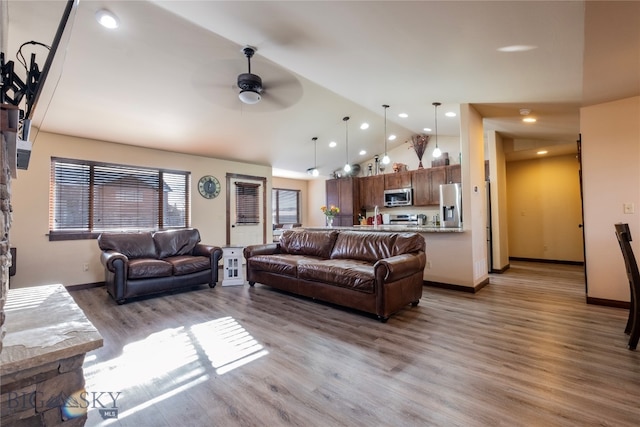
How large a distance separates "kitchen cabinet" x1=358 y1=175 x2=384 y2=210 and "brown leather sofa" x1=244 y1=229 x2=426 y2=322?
125 inches

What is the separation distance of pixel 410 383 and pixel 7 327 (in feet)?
7.72

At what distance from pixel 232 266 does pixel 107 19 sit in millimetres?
3385

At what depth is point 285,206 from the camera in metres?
9.36

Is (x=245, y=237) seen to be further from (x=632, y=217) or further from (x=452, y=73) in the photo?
(x=632, y=217)

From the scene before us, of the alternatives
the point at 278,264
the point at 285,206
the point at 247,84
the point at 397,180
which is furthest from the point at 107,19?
the point at 285,206

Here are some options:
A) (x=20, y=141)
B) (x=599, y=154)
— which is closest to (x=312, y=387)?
(x=20, y=141)

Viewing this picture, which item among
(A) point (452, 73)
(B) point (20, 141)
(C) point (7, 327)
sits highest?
(A) point (452, 73)

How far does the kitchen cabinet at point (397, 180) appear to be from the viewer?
6.73 metres

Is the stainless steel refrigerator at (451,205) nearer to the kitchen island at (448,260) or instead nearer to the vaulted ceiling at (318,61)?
the kitchen island at (448,260)

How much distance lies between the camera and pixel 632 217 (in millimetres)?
3205

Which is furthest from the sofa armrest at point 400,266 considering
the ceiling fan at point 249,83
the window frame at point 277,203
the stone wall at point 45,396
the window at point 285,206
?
the window at point 285,206

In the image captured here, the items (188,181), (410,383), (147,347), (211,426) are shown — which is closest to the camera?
(211,426)

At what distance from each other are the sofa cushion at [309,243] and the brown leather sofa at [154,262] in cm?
110

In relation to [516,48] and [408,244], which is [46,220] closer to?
[408,244]
